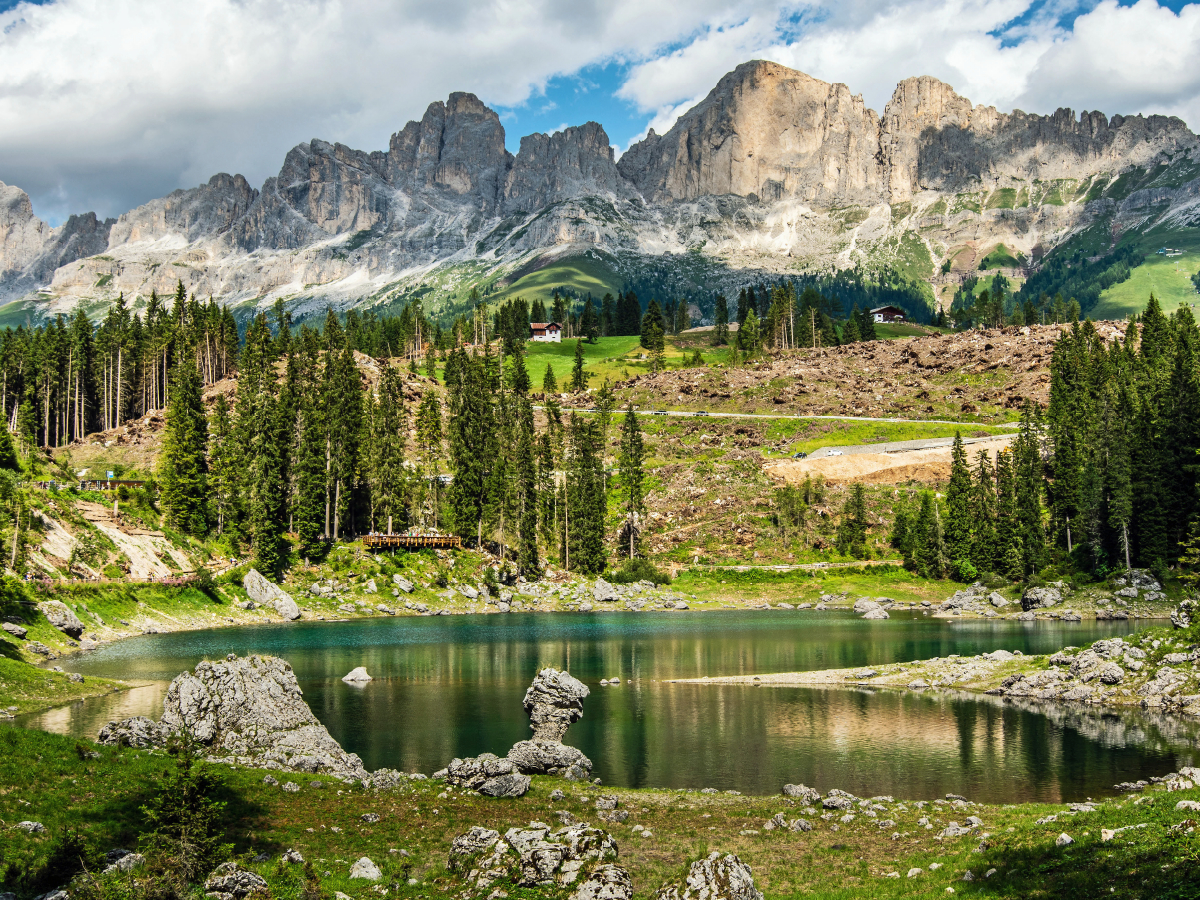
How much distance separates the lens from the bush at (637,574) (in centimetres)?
12031

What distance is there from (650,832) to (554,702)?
18.0 m

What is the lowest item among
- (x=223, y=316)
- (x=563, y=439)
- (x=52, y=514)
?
(x=52, y=514)

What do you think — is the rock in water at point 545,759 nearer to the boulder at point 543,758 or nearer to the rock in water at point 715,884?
the boulder at point 543,758

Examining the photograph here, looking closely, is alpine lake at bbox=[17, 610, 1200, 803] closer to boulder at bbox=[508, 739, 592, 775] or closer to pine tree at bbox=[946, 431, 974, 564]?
boulder at bbox=[508, 739, 592, 775]

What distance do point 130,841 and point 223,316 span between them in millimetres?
164189

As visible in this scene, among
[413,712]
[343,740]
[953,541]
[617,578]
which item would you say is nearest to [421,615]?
[617,578]

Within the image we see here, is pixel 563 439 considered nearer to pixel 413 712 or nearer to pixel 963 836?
pixel 413 712

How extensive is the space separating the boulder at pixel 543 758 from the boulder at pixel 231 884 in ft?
54.7

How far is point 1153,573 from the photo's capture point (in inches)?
3693

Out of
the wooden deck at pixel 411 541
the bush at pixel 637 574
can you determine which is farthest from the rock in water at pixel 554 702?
the bush at pixel 637 574

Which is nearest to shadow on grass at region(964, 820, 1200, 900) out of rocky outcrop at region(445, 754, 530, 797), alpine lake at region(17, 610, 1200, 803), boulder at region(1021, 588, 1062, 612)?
alpine lake at region(17, 610, 1200, 803)

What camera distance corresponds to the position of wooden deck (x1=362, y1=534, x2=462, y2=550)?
104938mm

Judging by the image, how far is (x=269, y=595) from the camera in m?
89.3

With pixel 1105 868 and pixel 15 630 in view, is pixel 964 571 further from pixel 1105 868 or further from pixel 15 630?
pixel 15 630
